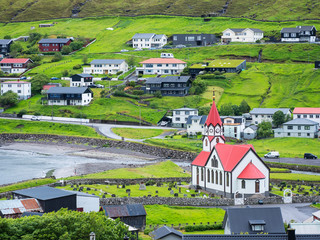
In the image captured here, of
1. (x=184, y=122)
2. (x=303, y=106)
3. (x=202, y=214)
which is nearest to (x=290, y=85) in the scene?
(x=303, y=106)

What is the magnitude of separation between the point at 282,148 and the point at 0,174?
44482 millimetres

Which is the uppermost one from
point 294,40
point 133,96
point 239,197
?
point 294,40

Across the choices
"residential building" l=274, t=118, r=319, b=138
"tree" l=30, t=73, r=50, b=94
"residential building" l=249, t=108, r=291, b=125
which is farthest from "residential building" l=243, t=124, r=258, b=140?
"tree" l=30, t=73, r=50, b=94

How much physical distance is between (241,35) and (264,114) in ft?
212

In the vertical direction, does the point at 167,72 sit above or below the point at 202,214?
above

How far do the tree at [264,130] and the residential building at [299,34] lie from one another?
64748mm

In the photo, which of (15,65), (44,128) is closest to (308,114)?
(44,128)

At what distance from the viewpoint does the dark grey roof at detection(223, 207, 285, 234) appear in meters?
50.9

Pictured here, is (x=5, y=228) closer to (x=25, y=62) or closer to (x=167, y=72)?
(x=167, y=72)

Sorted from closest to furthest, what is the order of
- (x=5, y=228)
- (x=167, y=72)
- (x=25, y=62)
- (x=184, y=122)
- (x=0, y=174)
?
(x=5, y=228), (x=0, y=174), (x=184, y=122), (x=167, y=72), (x=25, y=62)

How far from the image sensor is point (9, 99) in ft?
469

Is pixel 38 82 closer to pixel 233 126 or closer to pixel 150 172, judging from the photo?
pixel 233 126

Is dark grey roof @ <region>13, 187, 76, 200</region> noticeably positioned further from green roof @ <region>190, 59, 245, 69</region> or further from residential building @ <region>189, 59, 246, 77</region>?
green roof @ <region>190, 59, 245, 69</region>

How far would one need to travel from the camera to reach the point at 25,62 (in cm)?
17450
